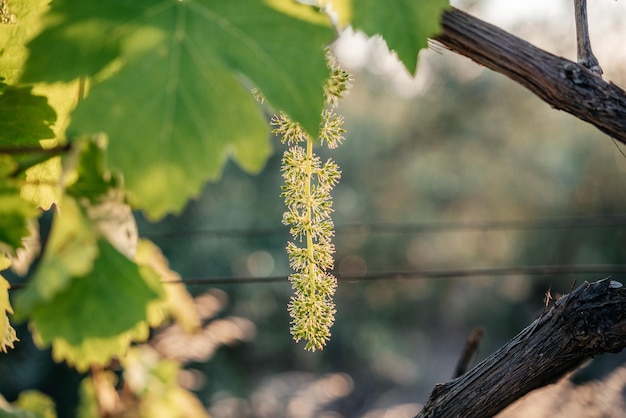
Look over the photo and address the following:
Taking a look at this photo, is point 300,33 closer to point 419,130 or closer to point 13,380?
point 13,380

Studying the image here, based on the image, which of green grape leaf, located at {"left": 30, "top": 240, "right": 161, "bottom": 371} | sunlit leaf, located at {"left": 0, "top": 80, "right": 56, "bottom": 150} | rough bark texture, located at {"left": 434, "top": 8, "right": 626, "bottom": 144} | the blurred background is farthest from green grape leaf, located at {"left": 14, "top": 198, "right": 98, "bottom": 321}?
the blurred background

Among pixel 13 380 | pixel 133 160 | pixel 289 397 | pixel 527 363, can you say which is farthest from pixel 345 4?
pixel 289 397

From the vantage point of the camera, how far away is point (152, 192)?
0.29 meters

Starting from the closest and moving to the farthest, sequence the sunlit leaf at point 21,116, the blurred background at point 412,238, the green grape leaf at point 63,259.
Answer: the green grape leaf at point 63,259 → the sunlit leaf at point 21,116 → the blurred background at point 412,238

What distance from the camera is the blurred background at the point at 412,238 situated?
509 centimetres

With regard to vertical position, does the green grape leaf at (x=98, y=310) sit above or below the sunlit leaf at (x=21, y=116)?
below

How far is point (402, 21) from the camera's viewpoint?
34 cm

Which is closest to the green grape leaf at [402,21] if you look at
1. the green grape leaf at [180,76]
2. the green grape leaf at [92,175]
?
the green grape leaf at [180,76]

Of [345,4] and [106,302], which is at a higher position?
[345,4]

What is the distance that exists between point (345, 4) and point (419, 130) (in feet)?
21.1

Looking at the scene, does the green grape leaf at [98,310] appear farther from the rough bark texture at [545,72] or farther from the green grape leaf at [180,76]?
the rough bark texture at [545,72]

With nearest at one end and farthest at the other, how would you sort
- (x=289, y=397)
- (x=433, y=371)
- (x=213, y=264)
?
(x=289, y=397), (x=213, y=264), (x=433, y=371)

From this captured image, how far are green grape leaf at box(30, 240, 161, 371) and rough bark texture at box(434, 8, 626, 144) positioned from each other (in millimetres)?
244

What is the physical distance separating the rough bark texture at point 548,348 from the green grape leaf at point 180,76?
28cm
